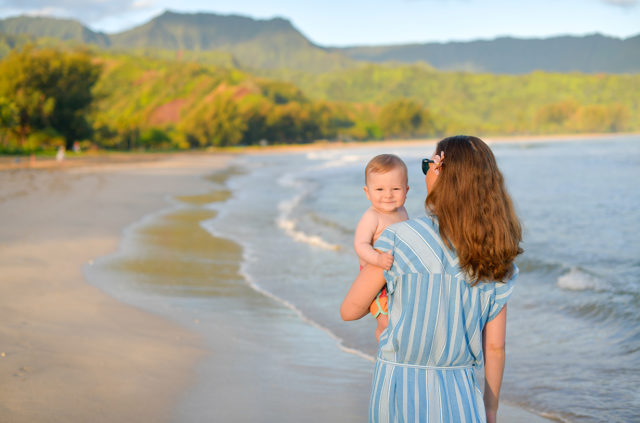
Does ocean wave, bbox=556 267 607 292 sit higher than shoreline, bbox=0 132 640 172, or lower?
higher

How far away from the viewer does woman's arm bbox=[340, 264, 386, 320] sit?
Result: 1.87 m

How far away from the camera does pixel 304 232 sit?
1252 centimetres

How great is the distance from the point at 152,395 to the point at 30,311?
91.3 inches

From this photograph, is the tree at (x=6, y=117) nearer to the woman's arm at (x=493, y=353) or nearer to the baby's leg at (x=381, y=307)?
the baby's leg at (x=381, y=307)

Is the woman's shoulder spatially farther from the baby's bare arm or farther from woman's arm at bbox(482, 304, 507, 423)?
woman's arm at bbox(482, 304, 507, 423)

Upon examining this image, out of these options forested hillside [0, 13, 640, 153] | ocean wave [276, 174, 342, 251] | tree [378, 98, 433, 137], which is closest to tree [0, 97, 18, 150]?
forested hillside [0, 13, 640, 153]

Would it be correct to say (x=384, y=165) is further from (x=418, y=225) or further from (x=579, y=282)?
(x=579, y=282)

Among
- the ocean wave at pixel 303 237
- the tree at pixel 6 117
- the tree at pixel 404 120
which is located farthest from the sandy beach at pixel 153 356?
the tree at pixel 404 120

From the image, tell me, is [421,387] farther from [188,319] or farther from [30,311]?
[30,311]

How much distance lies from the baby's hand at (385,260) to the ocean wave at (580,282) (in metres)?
6.29

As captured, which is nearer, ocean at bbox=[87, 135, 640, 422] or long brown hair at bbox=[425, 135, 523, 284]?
long brown hair at bbox=[425, 135, 523, 284]

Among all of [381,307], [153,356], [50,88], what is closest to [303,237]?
[153,356]

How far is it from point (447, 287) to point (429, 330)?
135mm

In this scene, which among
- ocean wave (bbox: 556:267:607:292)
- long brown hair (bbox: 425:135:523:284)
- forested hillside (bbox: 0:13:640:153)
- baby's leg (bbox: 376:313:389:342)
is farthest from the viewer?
forested hillside (bbox: 0:13:640:153)
